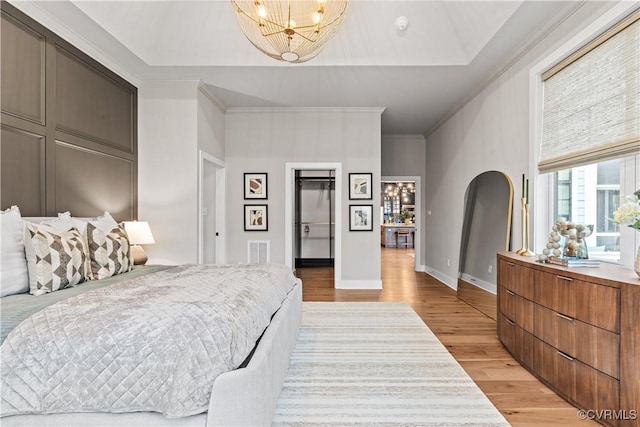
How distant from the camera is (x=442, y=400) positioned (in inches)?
78.5

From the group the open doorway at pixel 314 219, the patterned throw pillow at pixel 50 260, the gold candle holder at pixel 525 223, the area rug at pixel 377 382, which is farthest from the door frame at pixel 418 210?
the patterned throw pillow at pixel 50 260

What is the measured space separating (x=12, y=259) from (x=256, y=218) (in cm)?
333

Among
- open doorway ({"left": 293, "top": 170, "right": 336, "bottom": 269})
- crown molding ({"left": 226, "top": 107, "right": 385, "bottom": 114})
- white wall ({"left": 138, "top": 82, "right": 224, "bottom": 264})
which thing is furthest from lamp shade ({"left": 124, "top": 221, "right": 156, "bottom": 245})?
open doorway ({"left": 293, "top": 170, "right": 336, "bottom": 269})

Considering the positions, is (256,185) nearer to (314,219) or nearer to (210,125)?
(210,125)

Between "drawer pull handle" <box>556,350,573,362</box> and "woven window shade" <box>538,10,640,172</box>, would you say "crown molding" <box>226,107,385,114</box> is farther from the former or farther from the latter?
"drawer pull handle" <box>556,350,573,362</box>

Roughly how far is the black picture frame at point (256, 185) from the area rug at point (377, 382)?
248 centimetres

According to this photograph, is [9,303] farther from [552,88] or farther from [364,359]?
[552,88]

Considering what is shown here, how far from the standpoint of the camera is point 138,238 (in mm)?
3494

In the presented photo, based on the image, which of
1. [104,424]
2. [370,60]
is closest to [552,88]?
[370,60]

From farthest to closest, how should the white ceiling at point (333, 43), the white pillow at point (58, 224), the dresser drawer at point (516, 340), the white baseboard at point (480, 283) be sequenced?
the white baseboard at point (480, 283) < the white ceiling at point (333, 43) < the dresser drawer at point (516, 340) < the white pillow at point (58, 224)

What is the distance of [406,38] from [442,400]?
11.2 ft

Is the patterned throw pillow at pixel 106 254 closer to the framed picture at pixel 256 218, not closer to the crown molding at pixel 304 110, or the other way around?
the framed picture at pixel 256 218

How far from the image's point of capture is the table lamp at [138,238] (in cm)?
340

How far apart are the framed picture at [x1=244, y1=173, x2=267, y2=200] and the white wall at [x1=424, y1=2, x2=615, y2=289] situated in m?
3.04
